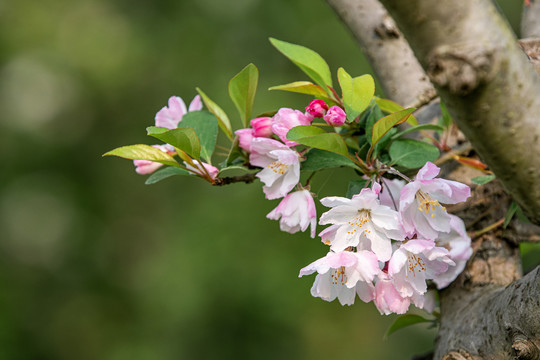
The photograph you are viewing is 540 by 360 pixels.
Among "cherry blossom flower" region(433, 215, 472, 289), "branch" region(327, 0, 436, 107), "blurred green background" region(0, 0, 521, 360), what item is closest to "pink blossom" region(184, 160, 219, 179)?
"cherry blossom flower" region(433, 215, 472, 289)

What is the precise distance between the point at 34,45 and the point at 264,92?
2411 mm

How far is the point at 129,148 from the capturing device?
2.45ft

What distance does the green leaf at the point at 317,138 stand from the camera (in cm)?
68

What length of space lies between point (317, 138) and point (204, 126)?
21 centimetres

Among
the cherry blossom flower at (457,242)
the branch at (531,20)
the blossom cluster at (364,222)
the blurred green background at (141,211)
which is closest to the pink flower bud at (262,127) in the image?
the blossom cluster at (364,222)

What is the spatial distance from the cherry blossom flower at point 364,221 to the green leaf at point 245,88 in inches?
10.2

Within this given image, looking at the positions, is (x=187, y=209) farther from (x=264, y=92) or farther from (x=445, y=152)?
(x=445, y=152)

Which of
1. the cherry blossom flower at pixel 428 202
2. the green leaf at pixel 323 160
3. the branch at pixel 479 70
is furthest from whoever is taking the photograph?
the green leaf at pixel 323 160

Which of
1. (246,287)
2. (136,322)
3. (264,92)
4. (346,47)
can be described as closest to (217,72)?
(264,92)

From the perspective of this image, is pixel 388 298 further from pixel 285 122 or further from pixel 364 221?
pixel 285 122

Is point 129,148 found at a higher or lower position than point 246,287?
higher

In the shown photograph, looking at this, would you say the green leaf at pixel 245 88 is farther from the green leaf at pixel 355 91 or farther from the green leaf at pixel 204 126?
the green leaf at pixel 355 91

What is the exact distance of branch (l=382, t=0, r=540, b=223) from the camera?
456 millimetres

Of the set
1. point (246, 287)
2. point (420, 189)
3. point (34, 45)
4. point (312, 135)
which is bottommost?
point (246, 287)
